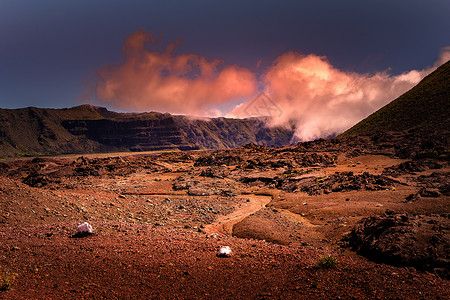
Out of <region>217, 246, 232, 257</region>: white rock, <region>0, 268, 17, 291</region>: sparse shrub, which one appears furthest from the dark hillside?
<region>0, 268, 17, 291</region>: sparse shrub

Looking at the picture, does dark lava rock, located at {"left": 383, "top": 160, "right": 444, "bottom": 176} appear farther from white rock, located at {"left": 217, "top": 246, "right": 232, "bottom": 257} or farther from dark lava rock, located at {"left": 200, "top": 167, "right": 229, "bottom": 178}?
white rock, located at {"left": 217, "top": 246, "right": 232, "bottom": 257}

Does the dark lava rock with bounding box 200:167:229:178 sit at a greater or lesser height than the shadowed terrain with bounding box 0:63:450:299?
greater

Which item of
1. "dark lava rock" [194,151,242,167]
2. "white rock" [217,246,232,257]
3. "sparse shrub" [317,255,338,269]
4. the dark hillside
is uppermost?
the dark hillside

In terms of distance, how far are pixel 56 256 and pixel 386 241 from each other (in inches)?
379

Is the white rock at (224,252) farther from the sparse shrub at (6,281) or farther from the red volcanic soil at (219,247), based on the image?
the sparse shrub at (6,281)

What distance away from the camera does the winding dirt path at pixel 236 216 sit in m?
12.8

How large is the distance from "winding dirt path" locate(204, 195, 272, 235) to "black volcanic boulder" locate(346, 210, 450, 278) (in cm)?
637

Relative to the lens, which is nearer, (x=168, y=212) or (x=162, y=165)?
(x=168, y=212)

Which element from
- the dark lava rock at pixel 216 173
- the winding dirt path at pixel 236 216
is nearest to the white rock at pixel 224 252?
the winding dirt path at pixel 236 216

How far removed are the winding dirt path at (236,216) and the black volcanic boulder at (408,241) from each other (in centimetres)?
637

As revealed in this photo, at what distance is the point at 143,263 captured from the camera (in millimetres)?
6816

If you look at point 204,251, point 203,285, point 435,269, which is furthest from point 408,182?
point 203,285

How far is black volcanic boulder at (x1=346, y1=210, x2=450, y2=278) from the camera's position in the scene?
6156 millimetres

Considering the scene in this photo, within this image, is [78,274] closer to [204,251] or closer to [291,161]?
[204,251]
